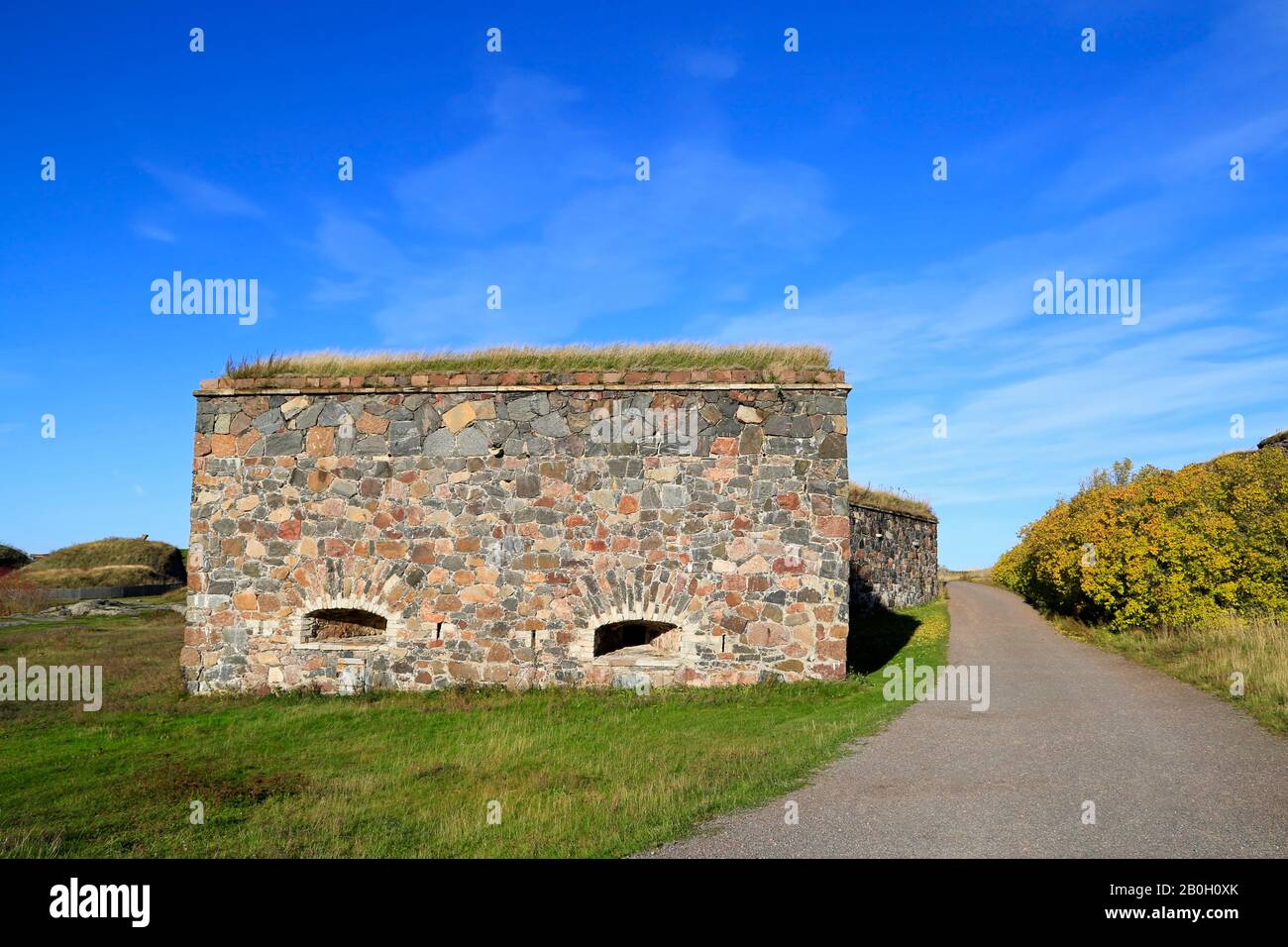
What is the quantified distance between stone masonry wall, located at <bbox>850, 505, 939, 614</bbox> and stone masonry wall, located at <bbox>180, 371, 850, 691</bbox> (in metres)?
10.3

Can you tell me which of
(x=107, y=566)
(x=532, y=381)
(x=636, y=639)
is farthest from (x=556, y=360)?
(x=107, y=566)

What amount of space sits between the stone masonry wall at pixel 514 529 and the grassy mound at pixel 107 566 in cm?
2857

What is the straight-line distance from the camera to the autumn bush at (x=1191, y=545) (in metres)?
13.8

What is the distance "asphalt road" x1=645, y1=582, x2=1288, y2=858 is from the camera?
528 cm

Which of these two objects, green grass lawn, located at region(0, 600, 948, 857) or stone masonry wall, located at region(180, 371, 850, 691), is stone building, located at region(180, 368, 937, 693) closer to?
stone masonry wall, located at region(180, 371, 850, 691)

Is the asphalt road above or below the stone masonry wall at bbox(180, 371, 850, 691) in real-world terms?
below

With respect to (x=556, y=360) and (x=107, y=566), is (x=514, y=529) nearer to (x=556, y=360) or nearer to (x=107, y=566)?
(x=556, y=360)

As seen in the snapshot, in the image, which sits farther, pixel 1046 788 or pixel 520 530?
pixel 520 530

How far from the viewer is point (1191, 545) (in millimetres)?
14398

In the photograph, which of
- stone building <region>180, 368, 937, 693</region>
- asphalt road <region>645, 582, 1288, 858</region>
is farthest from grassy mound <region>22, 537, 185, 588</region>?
asphalt road <region>645, 582, 1288, 858</region>

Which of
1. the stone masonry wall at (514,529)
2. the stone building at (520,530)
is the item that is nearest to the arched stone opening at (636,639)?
the stone building at (520,530)

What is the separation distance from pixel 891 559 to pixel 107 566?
113ft
